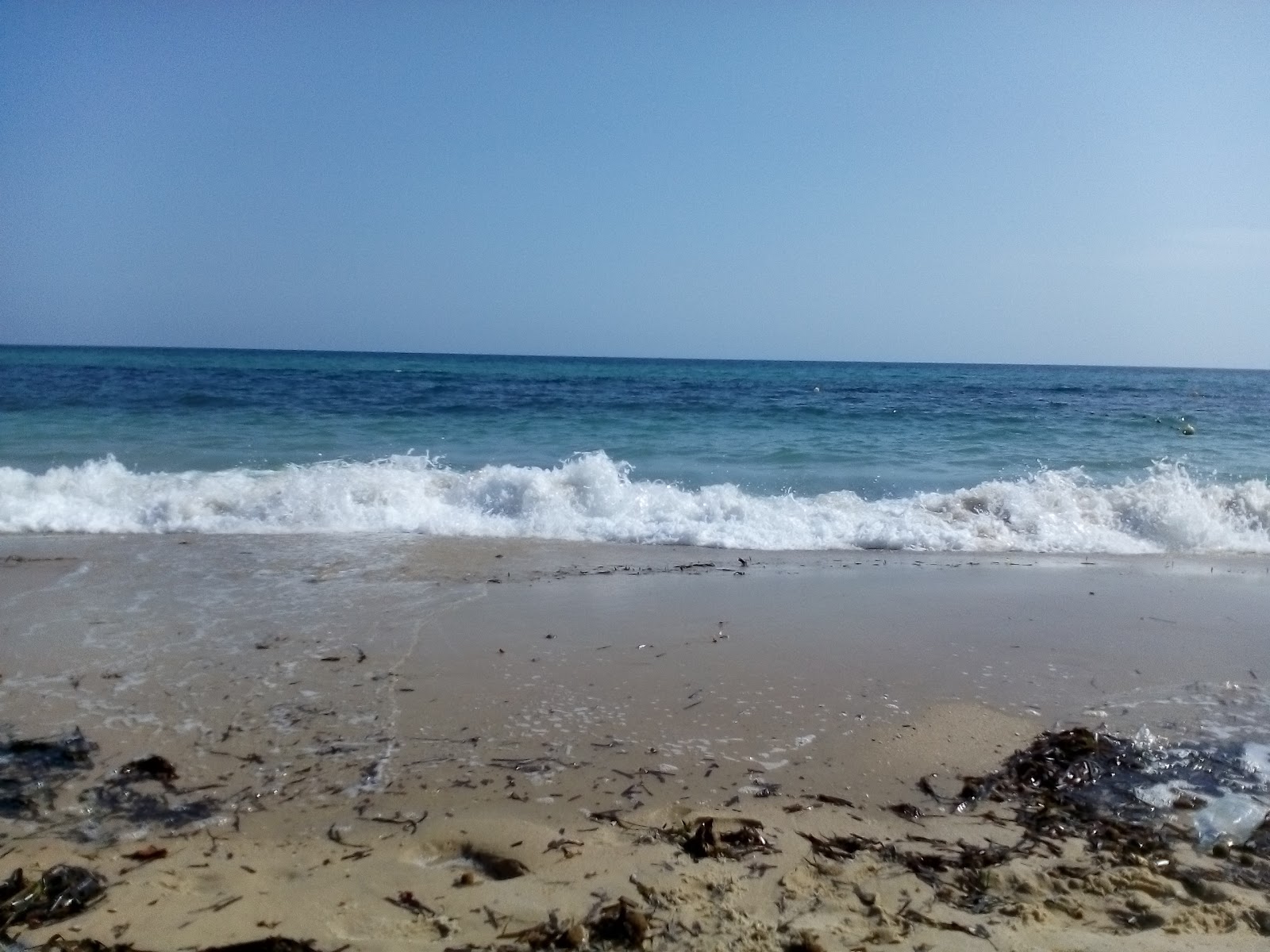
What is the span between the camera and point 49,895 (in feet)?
9.09

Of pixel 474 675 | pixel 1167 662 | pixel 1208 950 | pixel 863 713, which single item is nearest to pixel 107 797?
pixel 474 675

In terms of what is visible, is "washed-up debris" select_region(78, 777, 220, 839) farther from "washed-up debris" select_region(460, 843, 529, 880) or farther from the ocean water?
the ocean water

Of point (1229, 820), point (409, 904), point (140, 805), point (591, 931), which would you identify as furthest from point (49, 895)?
point (1229, 820)

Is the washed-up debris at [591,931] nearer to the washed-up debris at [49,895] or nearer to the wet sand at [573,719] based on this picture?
the wet sand at [573,719]

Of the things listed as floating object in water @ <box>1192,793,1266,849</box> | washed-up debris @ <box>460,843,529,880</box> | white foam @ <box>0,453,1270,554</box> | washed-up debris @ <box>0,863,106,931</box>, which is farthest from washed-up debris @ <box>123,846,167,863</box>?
white foam @ <box>0,453,1270,554</box>

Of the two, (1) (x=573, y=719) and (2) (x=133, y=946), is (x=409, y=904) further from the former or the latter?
(1) (x=573, y=719)

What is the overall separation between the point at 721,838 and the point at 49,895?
7.08ft

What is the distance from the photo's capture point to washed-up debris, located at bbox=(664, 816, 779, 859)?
10.2 ft

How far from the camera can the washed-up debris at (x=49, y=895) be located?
2.67 m

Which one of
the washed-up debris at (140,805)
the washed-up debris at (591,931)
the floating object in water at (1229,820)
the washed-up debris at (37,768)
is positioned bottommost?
the washed-up debris at (140,805)

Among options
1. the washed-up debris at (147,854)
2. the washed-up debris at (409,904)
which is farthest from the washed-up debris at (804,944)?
the washed-up debris at (147,854)

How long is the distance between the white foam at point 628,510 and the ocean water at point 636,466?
3cm

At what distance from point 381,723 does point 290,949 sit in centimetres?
165

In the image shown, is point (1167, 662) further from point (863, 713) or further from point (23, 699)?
point (23, 699)
